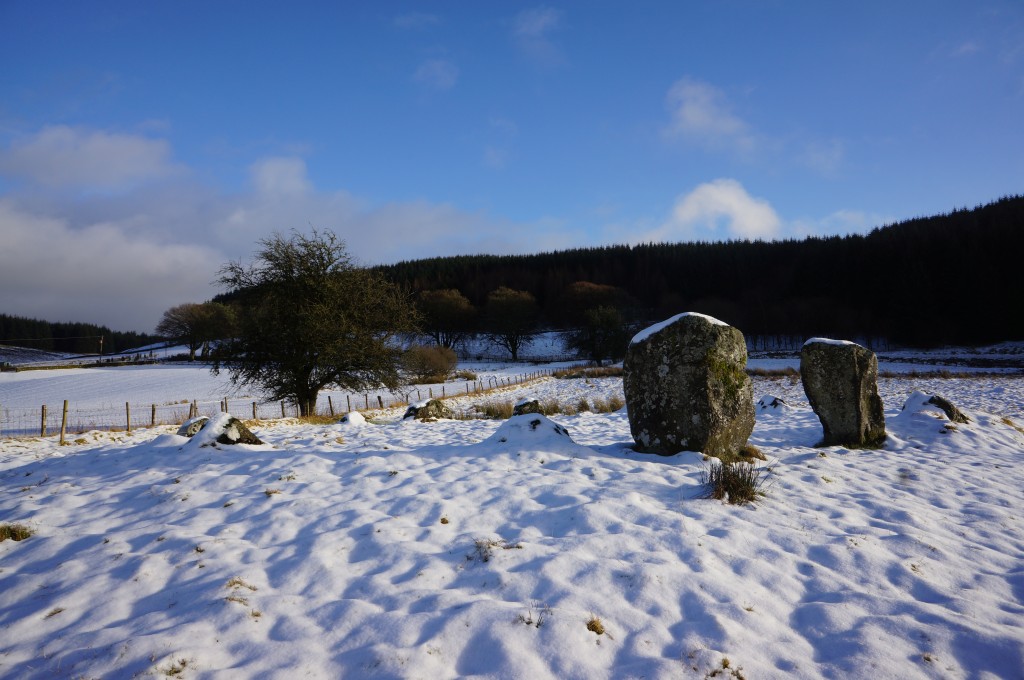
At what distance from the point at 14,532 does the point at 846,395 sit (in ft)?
42.3

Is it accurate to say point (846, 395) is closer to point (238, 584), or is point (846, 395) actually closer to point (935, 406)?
point (935, 406)

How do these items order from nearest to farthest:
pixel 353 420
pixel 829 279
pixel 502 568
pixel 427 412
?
1. pixel 502 568
2. pixel 353 420
3. pixel 427 412
4. pixel 829 279

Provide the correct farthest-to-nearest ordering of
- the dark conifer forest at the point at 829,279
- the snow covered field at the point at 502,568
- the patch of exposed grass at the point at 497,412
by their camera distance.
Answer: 1. the dark conifer forest at the point at 829,279
2. the patch of exposed grass at the point at 497,412
3. the snow covered field at the point at 502,568

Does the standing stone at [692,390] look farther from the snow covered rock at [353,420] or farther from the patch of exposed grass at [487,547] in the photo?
the snow covered rock at [353,420]

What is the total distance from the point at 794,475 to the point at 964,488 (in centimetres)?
228

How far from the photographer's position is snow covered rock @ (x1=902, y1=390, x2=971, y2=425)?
10477 mm

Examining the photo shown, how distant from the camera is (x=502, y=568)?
13.8ft

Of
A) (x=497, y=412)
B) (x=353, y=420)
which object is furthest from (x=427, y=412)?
(x=497, y=412)

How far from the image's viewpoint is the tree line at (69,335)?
103 metres

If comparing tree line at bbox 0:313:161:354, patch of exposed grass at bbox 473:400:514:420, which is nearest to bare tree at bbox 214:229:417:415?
patch of exposed grass at bbox 473:400:514:420

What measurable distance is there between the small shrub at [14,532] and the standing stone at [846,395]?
1192 centimetres

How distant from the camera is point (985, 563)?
14.9 feet

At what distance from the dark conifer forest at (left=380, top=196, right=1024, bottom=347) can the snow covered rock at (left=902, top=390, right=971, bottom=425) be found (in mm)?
28819

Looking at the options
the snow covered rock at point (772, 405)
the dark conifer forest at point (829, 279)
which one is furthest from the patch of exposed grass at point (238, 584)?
the dark conifer forest at point (829, 279)
